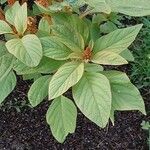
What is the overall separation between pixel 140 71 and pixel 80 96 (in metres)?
1.17

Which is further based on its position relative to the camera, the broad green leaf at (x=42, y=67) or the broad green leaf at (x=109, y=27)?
the broad green leaf at (x=109, y=27)

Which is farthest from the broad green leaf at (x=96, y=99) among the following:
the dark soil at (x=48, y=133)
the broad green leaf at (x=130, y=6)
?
the dark soil at (x=48, y=133)

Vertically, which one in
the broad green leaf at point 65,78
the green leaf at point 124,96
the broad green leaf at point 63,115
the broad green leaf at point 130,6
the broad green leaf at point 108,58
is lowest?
the broad green leaf at point 63,115

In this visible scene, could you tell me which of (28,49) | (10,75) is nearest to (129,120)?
(10,75)

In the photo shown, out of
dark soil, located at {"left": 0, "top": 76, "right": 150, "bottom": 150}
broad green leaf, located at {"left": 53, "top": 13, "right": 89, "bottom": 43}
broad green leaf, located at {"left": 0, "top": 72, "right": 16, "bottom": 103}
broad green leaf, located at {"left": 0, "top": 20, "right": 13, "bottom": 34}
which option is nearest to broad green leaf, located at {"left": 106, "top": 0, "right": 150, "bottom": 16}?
broad green leaf, located at {"left": 53, "top": 13, "right": 89, "bottom": 43}

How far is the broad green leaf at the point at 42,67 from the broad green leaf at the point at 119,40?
155 millimetres

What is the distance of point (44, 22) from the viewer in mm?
1574

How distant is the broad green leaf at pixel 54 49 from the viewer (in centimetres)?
142

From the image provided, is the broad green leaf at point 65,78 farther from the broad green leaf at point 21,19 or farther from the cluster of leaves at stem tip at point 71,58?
the broad green leaf at point 21,19

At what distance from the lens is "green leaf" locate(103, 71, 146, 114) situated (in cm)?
146

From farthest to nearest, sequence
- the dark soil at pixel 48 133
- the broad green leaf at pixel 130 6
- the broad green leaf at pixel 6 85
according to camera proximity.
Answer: the dark soil at pixel 48 133, the broad green leaf at pixel 6 85, the broad green leaf at pixel 130 6

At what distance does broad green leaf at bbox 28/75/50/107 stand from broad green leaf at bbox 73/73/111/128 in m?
0.19

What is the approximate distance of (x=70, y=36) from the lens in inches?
58.6

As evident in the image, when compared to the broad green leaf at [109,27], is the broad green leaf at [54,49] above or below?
above
